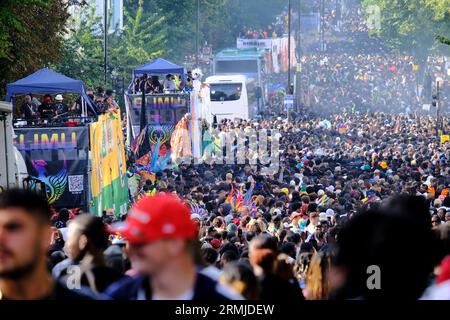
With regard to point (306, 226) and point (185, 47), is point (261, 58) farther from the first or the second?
point (306, 226)

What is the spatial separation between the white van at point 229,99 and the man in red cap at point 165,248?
51.6 meters

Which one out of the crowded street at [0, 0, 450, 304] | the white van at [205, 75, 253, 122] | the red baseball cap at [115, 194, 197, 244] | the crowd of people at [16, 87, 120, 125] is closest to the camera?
the red baseball cap at [115, 194, 197, 244]

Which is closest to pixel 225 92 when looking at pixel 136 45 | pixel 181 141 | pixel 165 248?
pixel 136 45

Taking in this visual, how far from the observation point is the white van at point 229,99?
5819 centimetres

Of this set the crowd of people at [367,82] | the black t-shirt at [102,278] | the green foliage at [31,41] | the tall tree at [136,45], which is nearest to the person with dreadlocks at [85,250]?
the black t-shirt at [102,278]

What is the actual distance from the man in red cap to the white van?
2030 inches

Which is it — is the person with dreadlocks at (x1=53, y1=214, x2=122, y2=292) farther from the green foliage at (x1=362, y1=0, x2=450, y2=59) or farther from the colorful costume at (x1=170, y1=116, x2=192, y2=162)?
the green foliage at (x1=362, y1=0, x2=450, y2=59)

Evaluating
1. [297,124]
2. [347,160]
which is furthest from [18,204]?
→ [297,124]

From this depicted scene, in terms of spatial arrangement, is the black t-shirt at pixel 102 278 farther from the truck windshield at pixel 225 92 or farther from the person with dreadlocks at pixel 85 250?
the truck windshield at pixel 225 92

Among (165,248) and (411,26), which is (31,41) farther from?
(411,26)

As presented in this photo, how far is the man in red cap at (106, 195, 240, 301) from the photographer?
18.8 feet

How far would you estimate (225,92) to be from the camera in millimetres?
58812

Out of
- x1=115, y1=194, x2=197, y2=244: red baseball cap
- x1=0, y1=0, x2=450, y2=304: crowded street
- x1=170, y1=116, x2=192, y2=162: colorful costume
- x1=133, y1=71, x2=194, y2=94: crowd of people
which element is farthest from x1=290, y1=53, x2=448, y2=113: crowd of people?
x1=115, y1=194, x2=197, y2=244: red baseball cap

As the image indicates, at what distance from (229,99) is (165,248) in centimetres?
5323
